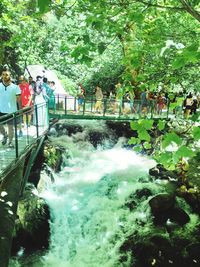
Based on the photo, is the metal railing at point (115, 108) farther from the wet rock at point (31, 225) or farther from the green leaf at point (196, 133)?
the green leaf at point (196, 133)

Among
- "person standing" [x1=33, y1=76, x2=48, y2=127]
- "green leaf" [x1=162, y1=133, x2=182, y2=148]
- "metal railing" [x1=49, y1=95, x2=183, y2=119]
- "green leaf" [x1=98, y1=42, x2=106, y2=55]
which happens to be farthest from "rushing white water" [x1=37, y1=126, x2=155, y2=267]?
"green leaf" [x1=162, y1=133, x2=182, y2=148]

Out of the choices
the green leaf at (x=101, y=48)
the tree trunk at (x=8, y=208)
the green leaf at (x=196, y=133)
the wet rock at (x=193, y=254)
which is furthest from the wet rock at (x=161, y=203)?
the green leaf at (x=196, y=133)

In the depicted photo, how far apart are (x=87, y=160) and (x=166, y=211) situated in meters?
5.88

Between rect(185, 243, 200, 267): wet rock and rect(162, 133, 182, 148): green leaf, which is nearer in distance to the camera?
rect(162, 133, 182, 148): green leaf

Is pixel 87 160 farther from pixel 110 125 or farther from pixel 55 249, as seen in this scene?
pixel 55 249

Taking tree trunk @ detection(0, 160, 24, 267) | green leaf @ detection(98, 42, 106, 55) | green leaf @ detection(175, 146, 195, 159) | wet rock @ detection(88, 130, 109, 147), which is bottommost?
wet rock @ detection(88, 130, 109, 147)

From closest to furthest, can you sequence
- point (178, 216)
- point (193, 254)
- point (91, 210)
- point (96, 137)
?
point (193, 254)
point (178, 216)
point (91, 210)
point (96, 137)

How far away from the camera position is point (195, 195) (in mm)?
11180

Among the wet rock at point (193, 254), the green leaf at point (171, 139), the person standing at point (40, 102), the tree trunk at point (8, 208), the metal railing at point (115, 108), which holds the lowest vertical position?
the wet rock at point (193, 254)

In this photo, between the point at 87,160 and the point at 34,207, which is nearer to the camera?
the point at 34,207

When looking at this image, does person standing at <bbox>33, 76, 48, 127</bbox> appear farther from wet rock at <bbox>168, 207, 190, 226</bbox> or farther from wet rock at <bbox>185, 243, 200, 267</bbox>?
wet rock at <bbox>185, 243, 200, 267</bbox>

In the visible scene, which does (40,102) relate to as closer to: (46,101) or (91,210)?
(46,101)

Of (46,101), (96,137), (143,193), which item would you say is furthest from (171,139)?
(96,137)

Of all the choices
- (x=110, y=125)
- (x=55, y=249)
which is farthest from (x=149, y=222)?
(x=110, y=125)
